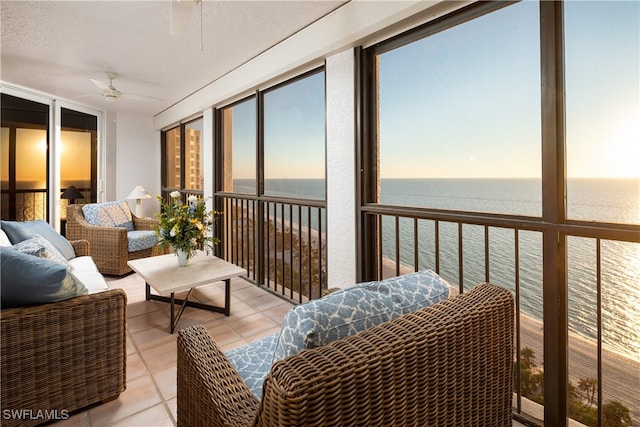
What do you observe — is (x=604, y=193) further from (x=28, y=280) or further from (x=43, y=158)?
(x=43, y=158)

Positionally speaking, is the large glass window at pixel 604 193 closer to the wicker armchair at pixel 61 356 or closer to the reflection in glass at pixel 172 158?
the wicker armchair at pixel 61 356

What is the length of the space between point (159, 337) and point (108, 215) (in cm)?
262

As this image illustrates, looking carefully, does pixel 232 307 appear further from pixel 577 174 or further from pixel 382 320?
pixel 577 174

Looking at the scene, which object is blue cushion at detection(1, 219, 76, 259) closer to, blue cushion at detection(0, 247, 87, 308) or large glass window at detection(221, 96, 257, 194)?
blue cushion at detection(0, 247, 87, 308)

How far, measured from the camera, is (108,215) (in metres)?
4.34

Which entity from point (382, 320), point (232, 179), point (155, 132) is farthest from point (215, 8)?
point (155, 132)

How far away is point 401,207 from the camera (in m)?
2.22

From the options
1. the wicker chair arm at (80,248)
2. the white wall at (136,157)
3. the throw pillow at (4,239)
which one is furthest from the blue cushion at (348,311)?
the white wall at (136,157)

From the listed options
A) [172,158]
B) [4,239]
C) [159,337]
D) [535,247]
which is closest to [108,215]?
[172,158]

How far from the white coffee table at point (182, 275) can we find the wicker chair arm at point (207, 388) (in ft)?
3.74

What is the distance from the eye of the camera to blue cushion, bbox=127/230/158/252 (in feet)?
13.3

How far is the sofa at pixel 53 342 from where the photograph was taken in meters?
1.45

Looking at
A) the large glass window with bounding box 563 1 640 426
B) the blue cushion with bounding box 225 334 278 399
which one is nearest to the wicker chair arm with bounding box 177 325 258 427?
the blue cushion with bounding box 225 334 278 399

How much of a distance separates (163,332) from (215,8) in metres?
2.54
